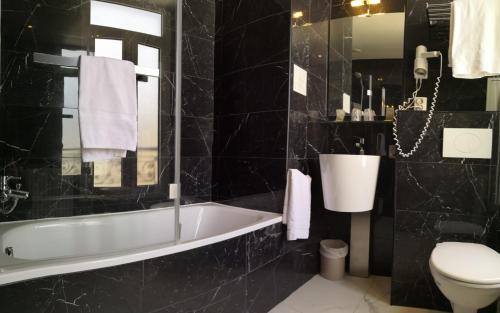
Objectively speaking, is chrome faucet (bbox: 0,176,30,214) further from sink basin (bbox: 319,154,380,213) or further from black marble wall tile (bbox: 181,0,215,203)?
sink basin (bbox: 319,154,380,213)

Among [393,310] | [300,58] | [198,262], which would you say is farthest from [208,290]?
[300,58]

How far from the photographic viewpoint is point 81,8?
1.86m

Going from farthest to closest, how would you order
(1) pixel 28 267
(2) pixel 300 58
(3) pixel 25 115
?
(2) pixel 300 58, (3) pixel 25 115, (1) pixel 28 267

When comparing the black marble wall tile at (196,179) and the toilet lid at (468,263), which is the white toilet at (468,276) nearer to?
the toilet lid at (468,263)

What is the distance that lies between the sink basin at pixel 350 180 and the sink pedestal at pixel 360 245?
0.35 metres

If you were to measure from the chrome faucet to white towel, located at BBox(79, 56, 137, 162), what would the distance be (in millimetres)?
370

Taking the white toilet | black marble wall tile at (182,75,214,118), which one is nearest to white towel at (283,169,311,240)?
the white toilet

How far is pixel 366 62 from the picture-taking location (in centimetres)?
245

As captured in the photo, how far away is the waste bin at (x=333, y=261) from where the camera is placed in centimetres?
233

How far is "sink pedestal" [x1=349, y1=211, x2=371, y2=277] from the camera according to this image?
2.41 m

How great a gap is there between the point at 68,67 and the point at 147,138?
2.10 feet

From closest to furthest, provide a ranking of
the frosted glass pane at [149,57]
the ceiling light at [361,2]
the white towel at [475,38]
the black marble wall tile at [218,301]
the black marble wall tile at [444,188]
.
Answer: the black marble wall tile at [218,301], the white towel at [475,38], the black marble wall tile at [444,188], the frosted glass pane at [149,57], the ceiling light at [361,2]

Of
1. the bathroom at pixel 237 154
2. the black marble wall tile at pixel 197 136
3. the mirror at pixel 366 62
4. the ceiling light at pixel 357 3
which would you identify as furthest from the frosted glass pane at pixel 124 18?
the ceiling light at pixel 357 3

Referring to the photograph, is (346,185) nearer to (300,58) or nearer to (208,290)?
(300,58)
